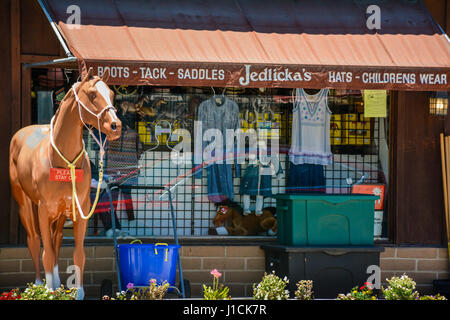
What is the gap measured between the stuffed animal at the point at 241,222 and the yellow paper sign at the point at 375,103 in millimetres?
1893

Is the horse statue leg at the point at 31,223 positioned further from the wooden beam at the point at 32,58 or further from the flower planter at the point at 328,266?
the flower planter at the point at 328,266

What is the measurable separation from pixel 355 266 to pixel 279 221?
3.67ft

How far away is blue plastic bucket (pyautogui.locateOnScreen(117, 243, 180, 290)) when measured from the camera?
768 centimetres

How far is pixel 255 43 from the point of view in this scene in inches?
329

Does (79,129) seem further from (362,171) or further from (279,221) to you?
(362,171)

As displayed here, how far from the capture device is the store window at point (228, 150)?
31.1 feet

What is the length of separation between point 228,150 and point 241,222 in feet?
3.31

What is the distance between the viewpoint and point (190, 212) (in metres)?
9.66

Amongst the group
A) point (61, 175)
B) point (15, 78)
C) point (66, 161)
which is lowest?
point (61, 175)

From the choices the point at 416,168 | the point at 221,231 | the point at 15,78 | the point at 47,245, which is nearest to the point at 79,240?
the point at 47,245

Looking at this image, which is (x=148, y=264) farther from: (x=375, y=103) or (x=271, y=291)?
(x=375, y=103)

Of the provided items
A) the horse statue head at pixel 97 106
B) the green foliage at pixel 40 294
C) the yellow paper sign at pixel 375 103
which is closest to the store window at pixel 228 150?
the yellow paper sign at pixel 375 103
